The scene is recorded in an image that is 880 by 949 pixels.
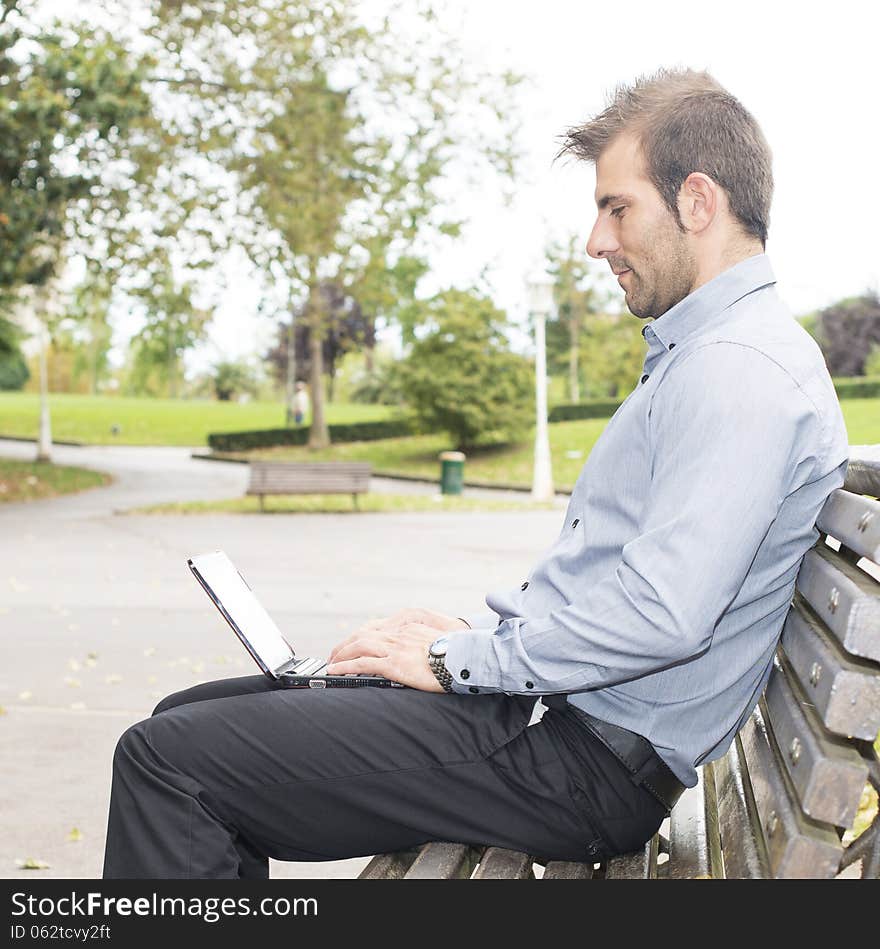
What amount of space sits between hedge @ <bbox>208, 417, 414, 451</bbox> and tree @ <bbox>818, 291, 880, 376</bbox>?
14478mm

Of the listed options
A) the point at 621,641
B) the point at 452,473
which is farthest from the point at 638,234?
the point at 452,473

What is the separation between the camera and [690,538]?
2.22 m

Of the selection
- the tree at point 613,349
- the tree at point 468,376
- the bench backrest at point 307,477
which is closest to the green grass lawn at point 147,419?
the tree at point 613,349

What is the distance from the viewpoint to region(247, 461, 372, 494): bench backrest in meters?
20.8

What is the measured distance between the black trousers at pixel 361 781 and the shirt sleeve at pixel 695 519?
0.20 meters

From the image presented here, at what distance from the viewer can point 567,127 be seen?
9.41ft

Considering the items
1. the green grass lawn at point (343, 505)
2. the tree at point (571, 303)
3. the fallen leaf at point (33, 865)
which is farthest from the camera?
the tree at point (571, 303)

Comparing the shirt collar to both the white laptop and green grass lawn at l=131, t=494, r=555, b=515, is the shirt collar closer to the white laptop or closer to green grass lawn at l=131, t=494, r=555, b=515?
the white laptop

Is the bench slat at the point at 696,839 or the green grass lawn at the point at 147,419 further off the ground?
the bench slat at the point at 696,839

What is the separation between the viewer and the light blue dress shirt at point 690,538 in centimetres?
222

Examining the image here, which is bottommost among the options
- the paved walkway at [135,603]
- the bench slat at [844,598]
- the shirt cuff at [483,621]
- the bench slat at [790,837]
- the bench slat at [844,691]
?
the paved walkway at [135,603]

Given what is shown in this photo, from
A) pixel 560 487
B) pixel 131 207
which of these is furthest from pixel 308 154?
pixel 560 487

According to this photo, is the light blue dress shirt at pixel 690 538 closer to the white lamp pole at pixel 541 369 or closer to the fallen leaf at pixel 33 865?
the fallen leaf at pixel 33 865
